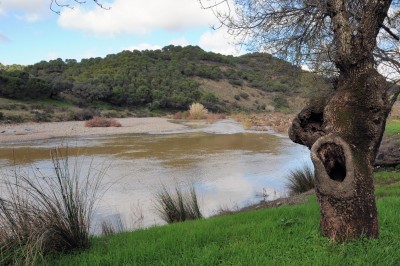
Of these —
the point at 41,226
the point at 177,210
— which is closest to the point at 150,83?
the point at 177,210

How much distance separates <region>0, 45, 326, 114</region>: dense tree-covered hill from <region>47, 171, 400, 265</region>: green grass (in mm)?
25647

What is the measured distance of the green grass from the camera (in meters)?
3.61

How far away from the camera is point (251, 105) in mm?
64312

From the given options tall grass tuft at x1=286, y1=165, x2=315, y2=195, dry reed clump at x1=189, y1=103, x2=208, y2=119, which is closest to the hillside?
dry reed clump at x1=189, y1=103, x2=208, y2=119

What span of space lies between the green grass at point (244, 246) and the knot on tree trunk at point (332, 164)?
21.3 inches

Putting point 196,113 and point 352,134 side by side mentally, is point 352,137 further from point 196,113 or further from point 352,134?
point 196,113

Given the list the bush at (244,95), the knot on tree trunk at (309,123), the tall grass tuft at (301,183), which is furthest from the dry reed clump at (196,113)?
the knot on tree trunk at (309,123)

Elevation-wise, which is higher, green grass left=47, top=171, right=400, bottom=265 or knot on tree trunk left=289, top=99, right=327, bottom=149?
knot on tree trunk left=289, top=99, right=327, bottom=149

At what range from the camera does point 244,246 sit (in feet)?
13.2

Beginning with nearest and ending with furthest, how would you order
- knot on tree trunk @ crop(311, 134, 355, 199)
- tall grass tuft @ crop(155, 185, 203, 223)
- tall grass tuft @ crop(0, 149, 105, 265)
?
knot on tree trunk @ crop(311, 134, 355, 199) → tall grass tuft @ crop(0, 149, 105, 265) → tall grass tuft @ crop(155, 185, 203, 223)

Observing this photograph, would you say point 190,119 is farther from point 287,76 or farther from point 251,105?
point 287,76

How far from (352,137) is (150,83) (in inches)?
2124

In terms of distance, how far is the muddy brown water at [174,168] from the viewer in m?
8.23

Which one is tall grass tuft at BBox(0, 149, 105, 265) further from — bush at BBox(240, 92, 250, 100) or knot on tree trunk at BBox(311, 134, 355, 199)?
bush at BBox(240, 92, 250, 100)
